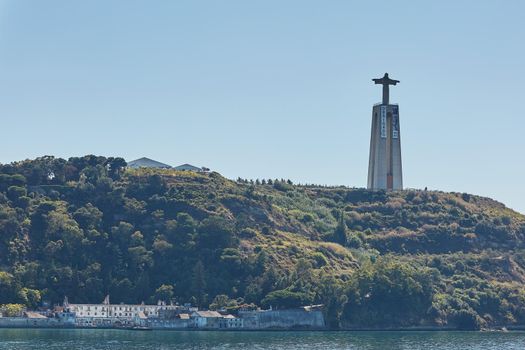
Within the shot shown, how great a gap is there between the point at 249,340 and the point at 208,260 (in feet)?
131

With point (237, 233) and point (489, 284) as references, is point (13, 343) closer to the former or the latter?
point (237, 233)

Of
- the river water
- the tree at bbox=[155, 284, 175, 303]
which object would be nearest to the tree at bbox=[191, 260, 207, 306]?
the tree at bbox=[155, 284, 175, 303]

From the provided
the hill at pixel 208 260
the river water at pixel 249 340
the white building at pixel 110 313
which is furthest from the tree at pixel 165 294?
the river water at pixel 249 340

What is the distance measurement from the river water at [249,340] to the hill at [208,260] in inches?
359

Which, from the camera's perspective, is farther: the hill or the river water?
the hill

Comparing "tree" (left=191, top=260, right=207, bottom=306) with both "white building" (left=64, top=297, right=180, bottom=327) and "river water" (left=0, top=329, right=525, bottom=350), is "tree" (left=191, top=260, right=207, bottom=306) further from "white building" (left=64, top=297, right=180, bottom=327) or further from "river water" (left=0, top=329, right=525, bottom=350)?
"river water" (left=0, top=329, right=525, bottom=350)

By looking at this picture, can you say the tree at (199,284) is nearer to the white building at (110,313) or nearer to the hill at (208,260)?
→ the hill at (208,260)

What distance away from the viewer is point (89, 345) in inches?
4872

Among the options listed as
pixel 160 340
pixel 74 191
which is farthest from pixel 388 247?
pixel 160 340

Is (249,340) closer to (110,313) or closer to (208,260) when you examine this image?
(110,313)

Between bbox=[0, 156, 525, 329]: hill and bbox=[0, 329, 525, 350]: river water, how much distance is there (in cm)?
912

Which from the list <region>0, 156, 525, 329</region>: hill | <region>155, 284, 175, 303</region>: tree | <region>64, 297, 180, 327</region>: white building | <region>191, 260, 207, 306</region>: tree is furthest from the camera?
<region>191, 260, 207, 306</region>: tree

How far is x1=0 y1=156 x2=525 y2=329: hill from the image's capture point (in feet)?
547

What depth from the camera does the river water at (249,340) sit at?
125 m
